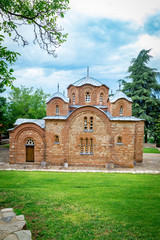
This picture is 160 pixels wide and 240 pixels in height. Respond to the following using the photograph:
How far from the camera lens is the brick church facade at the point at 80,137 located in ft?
46.4

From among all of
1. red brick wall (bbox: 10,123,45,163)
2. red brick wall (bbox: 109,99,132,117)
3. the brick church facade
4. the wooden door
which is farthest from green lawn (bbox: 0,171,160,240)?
red brick wall (bbox: 109,99,132,117)

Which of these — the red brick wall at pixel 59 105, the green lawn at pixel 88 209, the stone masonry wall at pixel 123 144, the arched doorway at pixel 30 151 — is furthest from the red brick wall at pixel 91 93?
the green lawn at pixel 88 209

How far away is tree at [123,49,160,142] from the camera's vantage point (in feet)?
81.8

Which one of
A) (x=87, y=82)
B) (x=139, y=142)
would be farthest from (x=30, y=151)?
(x=139, y=142)

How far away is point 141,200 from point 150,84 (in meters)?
23.6

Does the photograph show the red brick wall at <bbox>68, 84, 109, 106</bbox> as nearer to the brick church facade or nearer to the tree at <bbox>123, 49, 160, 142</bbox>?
the brick church facade

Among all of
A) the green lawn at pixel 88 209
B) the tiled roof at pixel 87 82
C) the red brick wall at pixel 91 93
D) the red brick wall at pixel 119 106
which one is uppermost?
the tiled roof at pixel 87 82

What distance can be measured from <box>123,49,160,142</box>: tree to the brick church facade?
40.1ft

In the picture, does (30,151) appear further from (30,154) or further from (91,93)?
(91,93)

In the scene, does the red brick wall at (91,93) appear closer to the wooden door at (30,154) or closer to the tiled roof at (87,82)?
the tiled roof at (87,82)

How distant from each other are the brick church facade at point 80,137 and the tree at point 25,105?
861cm

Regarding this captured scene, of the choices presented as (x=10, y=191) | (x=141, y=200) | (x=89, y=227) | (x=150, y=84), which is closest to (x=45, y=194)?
(x=10, y=191)

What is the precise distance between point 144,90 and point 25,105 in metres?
20.8

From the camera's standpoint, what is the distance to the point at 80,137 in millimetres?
14422
